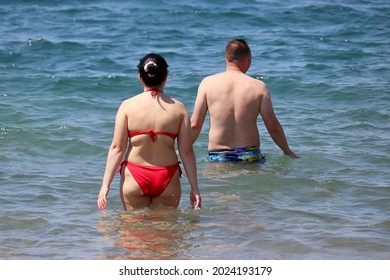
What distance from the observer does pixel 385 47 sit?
15164 millimetres

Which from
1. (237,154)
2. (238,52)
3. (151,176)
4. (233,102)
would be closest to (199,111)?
(233,102)

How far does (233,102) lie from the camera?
779cm

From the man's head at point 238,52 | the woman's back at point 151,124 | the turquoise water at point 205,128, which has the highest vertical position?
the man's head at point 238,52

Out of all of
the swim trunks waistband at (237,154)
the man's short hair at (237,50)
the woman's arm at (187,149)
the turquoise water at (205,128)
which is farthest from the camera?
the swim trunks waistband at (237,154)

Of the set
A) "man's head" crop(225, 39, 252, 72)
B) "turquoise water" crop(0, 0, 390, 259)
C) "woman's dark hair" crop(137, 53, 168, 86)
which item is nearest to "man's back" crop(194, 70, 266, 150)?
"man's head" crop(225, 39, 252, 72)

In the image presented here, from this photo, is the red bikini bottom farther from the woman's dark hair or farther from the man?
the man

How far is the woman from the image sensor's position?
18.9 feet

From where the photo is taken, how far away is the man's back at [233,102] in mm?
7785

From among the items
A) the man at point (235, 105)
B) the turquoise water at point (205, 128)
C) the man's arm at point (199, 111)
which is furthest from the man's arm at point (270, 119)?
the man's arm at point (199, 111)

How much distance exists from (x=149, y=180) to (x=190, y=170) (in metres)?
0.32

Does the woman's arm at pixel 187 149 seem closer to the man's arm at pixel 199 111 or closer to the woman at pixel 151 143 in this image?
the woman at pixel 151 143

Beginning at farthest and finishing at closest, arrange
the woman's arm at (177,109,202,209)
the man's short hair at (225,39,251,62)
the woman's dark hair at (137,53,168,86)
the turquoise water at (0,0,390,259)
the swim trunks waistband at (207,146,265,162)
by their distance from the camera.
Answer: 1. the swim trunks waistband at (207,146,265,162)
2. the man's short hair at (225,39,251,62)
3. the turquoise water at (0,0,390,259)
4. the woman's arm at (177,109,202,209)
5. the woman's dark hair at (137,53,168,86)

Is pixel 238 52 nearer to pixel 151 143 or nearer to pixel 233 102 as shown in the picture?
pixel 233 102

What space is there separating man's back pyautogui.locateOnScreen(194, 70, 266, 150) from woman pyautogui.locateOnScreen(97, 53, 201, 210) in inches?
76.1
